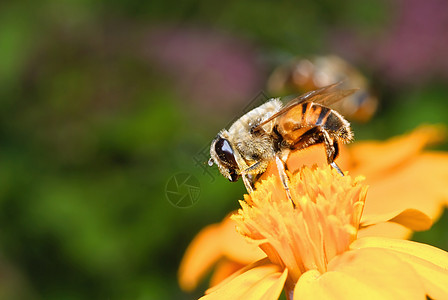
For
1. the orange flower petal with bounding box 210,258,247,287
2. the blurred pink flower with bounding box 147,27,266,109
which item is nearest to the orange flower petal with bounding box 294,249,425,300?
the orange flower petal with bounding box 210,258,247,287

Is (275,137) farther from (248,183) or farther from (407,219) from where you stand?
(407,219)

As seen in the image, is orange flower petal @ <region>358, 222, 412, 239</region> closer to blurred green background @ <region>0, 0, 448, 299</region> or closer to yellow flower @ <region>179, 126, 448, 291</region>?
yellow flower @ <region>179, 126, 448, 291</region>

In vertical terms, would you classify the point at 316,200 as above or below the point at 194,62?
below

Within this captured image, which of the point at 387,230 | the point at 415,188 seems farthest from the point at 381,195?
the point at 387,230

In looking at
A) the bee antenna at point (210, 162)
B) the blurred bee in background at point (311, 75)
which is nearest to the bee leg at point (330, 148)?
the bee antenna at point (210, 162)

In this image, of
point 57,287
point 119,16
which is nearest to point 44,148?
point 57,287

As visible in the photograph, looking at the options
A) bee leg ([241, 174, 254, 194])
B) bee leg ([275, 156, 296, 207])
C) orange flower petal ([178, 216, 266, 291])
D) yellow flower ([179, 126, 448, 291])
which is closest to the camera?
bee leg ([275, 156, 296, 207])

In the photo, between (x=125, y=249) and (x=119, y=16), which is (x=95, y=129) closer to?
(x=125, y=249)
